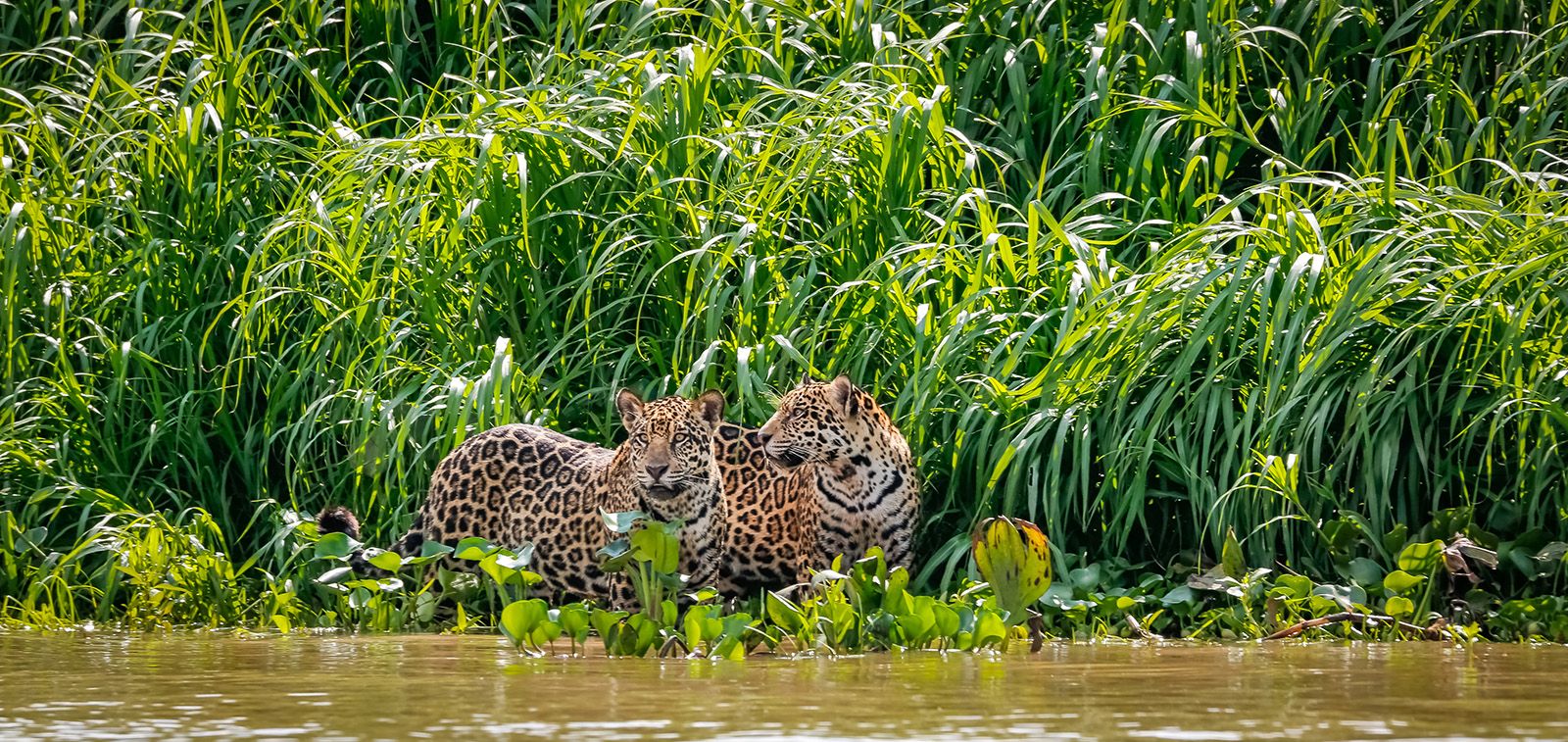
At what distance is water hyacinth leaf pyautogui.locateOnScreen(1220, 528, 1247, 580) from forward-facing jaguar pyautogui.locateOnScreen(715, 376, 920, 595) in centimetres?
87

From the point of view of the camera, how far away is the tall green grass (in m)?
5.35

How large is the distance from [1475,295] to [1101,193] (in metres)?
1.49

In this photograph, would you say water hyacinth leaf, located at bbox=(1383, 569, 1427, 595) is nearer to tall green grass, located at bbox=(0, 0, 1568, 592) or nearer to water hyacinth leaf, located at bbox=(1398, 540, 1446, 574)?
water hyacinth leaf, located at bbox=(1398, 540, 1446, 574)

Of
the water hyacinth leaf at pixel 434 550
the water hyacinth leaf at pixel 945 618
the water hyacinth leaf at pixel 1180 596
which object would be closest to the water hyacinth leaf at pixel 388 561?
the water hyacinth leaf at pixel 434 550

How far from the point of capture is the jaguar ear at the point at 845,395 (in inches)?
207

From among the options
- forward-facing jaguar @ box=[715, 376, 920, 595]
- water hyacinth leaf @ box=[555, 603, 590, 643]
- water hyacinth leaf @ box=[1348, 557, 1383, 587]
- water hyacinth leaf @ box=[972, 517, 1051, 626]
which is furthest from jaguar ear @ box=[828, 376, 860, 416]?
water hyacinth leaf @ box=[1348, 557, 1383, 587]

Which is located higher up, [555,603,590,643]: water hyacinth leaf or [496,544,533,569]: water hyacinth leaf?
[496,544,533,569]: water hyacinth leaf

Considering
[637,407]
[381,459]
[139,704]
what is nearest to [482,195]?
[381,459]

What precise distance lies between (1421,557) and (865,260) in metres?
2.11

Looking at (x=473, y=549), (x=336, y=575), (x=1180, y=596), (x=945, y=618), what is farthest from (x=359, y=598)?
(x=1180, y=596)

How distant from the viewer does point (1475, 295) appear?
5.46 meters

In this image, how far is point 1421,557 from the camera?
4988 millimetres

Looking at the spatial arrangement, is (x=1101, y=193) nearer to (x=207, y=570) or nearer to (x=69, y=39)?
(x=207, y=570)

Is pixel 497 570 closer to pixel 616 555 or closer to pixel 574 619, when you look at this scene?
pixel 616 555
